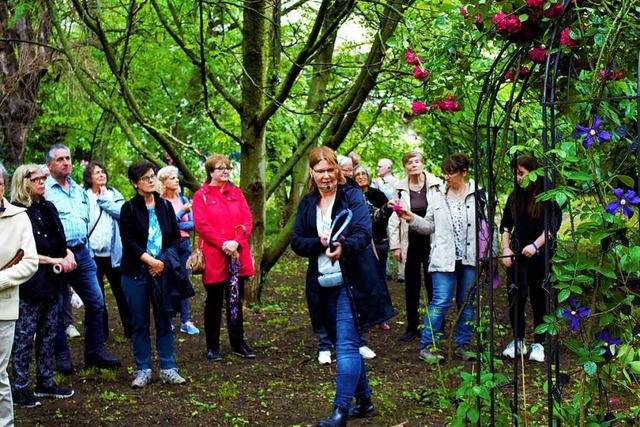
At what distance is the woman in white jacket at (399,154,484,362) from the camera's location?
7621mm

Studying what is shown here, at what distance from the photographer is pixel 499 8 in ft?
13.6

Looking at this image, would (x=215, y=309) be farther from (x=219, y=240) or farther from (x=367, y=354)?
(x=367, y=354)

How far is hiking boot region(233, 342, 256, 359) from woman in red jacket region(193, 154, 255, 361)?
0.21 m

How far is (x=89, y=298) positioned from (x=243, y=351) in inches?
60.6

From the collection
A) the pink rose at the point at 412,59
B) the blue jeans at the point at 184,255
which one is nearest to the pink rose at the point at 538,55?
the pink rose at the point at 412,59

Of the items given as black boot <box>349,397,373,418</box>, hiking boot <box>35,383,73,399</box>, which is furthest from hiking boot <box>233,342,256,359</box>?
black boot <box>349,397,373,418</box>

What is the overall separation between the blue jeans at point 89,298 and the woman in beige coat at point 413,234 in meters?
3.01

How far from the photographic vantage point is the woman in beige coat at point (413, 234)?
8484mm

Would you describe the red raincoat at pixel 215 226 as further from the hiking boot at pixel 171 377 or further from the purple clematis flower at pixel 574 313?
the purple clematis flower at pixel 574 313

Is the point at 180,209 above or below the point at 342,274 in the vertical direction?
above

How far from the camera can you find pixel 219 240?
7.82 m

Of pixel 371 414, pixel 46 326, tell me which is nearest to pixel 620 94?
pixel 371 414

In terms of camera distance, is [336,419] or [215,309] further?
[215,309]

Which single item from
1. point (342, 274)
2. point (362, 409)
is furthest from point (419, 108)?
point (362, 409)
